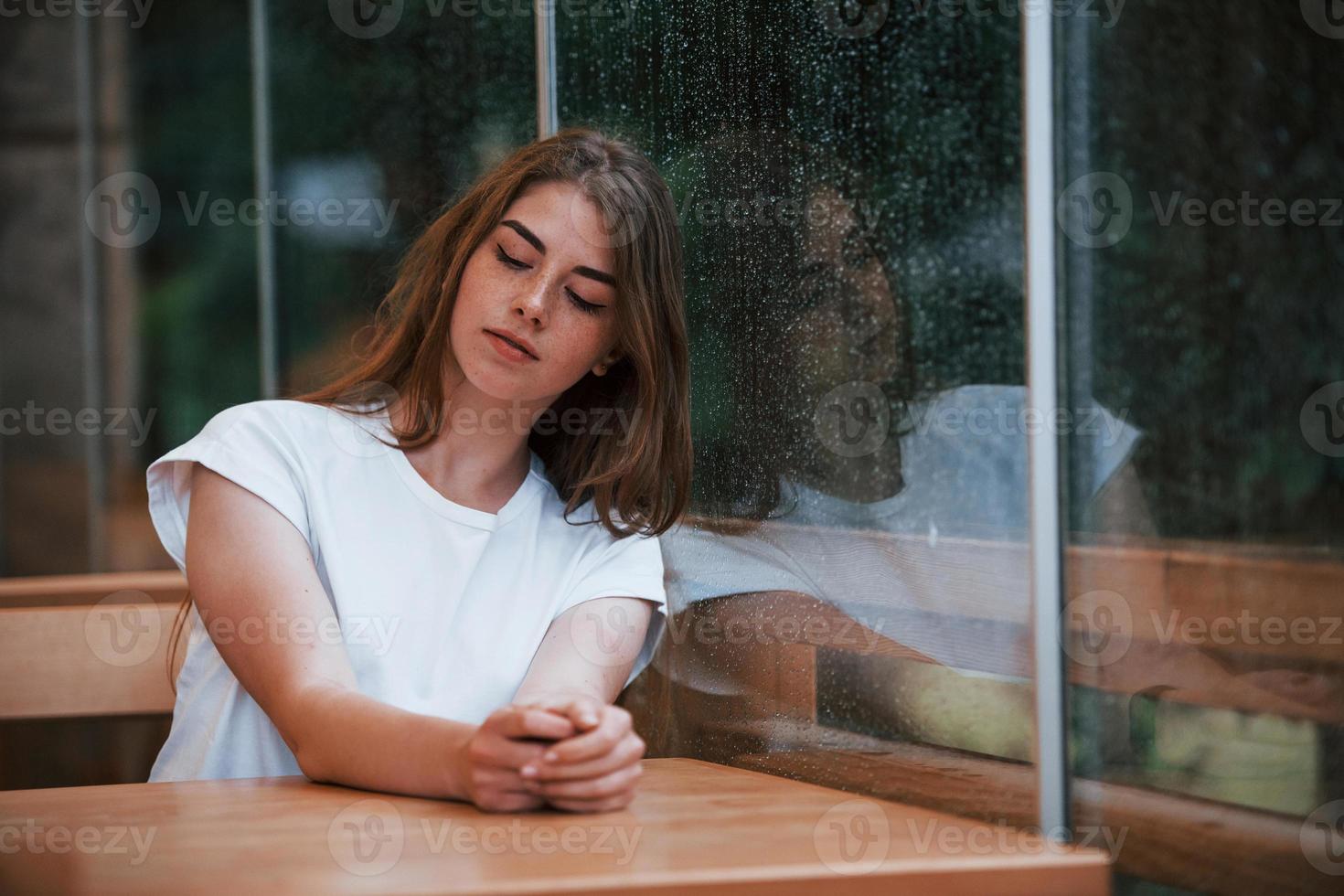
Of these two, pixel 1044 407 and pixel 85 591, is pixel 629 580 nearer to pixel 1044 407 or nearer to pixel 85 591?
pixel 1044 407

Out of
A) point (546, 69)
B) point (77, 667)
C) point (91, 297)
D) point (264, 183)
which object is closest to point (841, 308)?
point (546, 69)

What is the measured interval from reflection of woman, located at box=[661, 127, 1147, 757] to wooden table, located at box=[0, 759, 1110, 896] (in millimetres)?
188

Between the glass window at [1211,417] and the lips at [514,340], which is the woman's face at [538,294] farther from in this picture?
the glass window at [1211,417]

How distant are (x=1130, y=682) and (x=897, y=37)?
1.83ft

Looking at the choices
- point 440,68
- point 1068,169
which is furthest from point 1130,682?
point 440,68

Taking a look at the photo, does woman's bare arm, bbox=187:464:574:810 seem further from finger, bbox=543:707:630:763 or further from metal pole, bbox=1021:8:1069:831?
metal pole, bbox=1021:8:1069:831

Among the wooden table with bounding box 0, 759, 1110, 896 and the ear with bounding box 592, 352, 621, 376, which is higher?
the ear with bounding box 592, 352, 621, 376

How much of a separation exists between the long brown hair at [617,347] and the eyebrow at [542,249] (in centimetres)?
1

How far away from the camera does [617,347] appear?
1.49 m

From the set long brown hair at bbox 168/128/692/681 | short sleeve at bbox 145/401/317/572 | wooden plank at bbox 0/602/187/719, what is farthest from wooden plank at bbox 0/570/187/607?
short sleeve at bbox 145/401/317/572

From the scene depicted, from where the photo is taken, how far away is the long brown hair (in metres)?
1.42

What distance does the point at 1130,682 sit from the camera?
93 cm

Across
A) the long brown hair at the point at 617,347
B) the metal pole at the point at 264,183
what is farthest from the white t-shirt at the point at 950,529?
the metal pole at the point at 264,183

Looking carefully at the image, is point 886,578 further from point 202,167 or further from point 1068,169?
point 202,167
